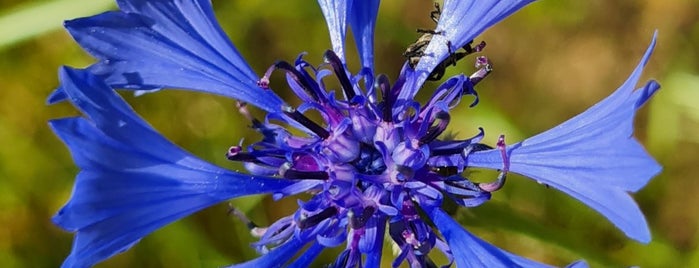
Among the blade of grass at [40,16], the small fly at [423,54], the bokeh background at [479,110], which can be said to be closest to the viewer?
the small fly at [423,54]

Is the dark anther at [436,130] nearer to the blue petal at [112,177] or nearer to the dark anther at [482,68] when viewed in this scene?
the dark anther at [482,68]

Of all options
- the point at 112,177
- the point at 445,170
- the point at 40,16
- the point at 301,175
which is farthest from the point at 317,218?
the point at 40,16

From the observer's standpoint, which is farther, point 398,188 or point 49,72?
point 49,72

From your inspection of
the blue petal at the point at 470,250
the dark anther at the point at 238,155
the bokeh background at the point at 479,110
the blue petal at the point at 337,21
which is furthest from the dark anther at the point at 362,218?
the bokeh background at the point at 479,110

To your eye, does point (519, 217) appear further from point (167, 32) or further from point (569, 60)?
point (569, 60)

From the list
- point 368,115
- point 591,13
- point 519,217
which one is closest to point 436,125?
point 368,115

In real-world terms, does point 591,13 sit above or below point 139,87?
below
